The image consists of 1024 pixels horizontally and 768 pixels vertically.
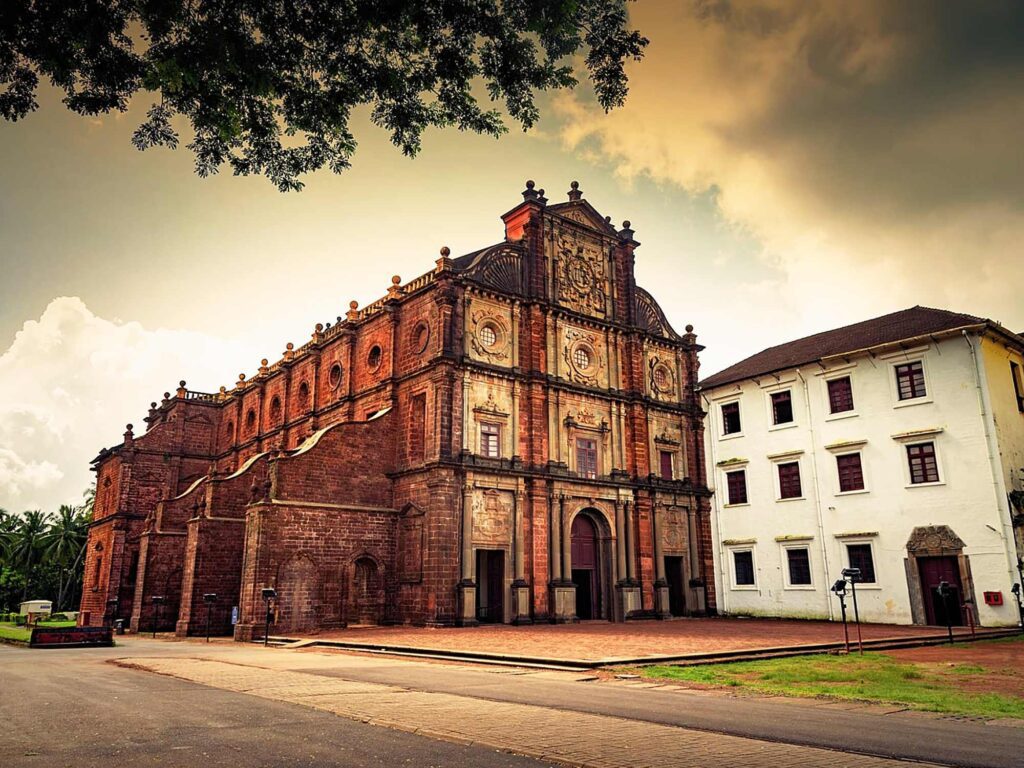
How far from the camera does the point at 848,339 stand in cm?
3334

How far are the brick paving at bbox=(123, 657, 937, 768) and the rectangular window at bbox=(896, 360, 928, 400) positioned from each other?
2461cm

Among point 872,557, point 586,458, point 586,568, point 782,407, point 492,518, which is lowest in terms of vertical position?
point 586,568

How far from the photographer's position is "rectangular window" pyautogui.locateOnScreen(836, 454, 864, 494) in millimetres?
30625

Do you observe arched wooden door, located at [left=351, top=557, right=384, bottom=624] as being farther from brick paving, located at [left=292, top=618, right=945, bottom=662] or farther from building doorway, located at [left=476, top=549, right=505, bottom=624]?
building doorway, located at [left=476, top=549, right=505, bottom=624]

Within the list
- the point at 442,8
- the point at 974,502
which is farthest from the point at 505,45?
the point at 974,502

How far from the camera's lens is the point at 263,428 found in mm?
42688

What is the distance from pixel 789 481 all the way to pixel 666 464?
18.2ft

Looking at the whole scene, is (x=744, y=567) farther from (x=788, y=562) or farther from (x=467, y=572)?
(x=467, y=572)

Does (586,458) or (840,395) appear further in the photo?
(586,458)

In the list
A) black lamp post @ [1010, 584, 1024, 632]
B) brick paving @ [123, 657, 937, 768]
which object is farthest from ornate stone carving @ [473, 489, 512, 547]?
black lamp post @ [1010, 584, 1024, 632]

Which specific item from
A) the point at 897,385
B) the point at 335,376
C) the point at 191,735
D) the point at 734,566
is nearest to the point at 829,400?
the point at 897,385

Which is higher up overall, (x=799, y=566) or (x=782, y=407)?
(x=782, y=407)

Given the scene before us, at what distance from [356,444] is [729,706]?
837 inches

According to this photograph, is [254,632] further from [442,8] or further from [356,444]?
[442,8]
